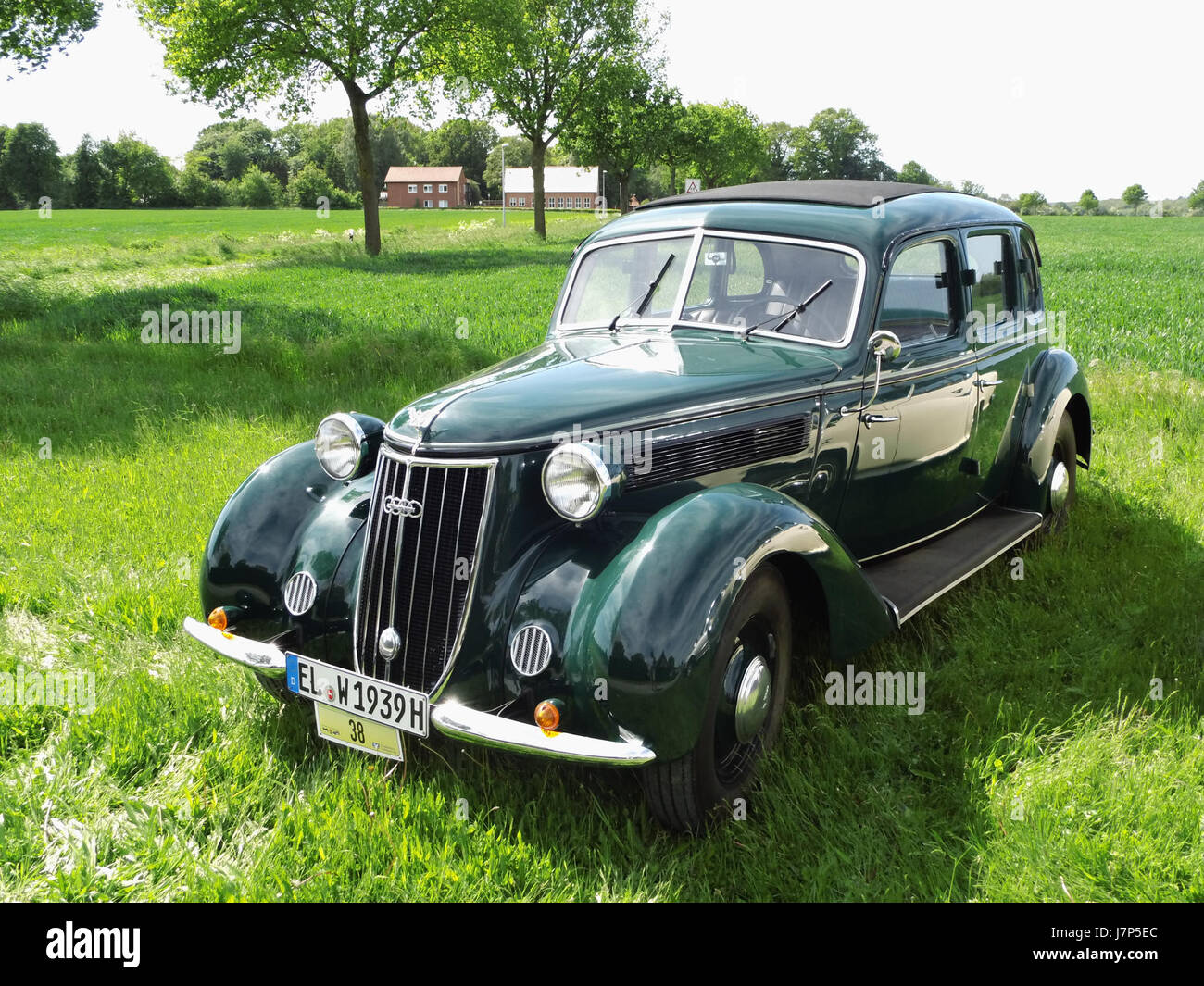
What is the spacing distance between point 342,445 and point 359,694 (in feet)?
3.51

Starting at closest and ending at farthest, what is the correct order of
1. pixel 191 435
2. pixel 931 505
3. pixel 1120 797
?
pixel 1120 797 < pixel 931 505 < pixel 191 435

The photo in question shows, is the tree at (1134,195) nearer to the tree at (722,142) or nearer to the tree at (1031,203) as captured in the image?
the tree at (1031,203)

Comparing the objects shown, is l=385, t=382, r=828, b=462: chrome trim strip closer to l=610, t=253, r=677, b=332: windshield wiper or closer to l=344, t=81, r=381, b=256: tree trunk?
l=610, t=253, r=677, b=332: windshield wiper

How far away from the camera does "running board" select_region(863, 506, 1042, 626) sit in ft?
12.9

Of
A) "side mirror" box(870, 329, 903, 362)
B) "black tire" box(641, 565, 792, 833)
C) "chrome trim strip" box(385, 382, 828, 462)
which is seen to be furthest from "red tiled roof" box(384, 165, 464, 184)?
"black tire" box(641, 565, 792, 833)

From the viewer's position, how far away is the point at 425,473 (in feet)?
10.0

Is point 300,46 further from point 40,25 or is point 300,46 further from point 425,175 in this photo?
point 425,175

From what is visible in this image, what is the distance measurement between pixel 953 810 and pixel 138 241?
32.2 metres

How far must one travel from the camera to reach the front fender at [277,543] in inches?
135

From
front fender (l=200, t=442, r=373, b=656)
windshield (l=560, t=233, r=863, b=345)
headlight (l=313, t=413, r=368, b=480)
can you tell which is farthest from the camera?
windshield (l=560, t=233, r=863, b=345)

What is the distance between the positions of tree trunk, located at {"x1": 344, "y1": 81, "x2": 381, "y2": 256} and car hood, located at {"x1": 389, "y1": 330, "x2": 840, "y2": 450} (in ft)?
81.3

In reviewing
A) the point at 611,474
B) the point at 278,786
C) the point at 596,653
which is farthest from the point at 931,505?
the point at 278,786
